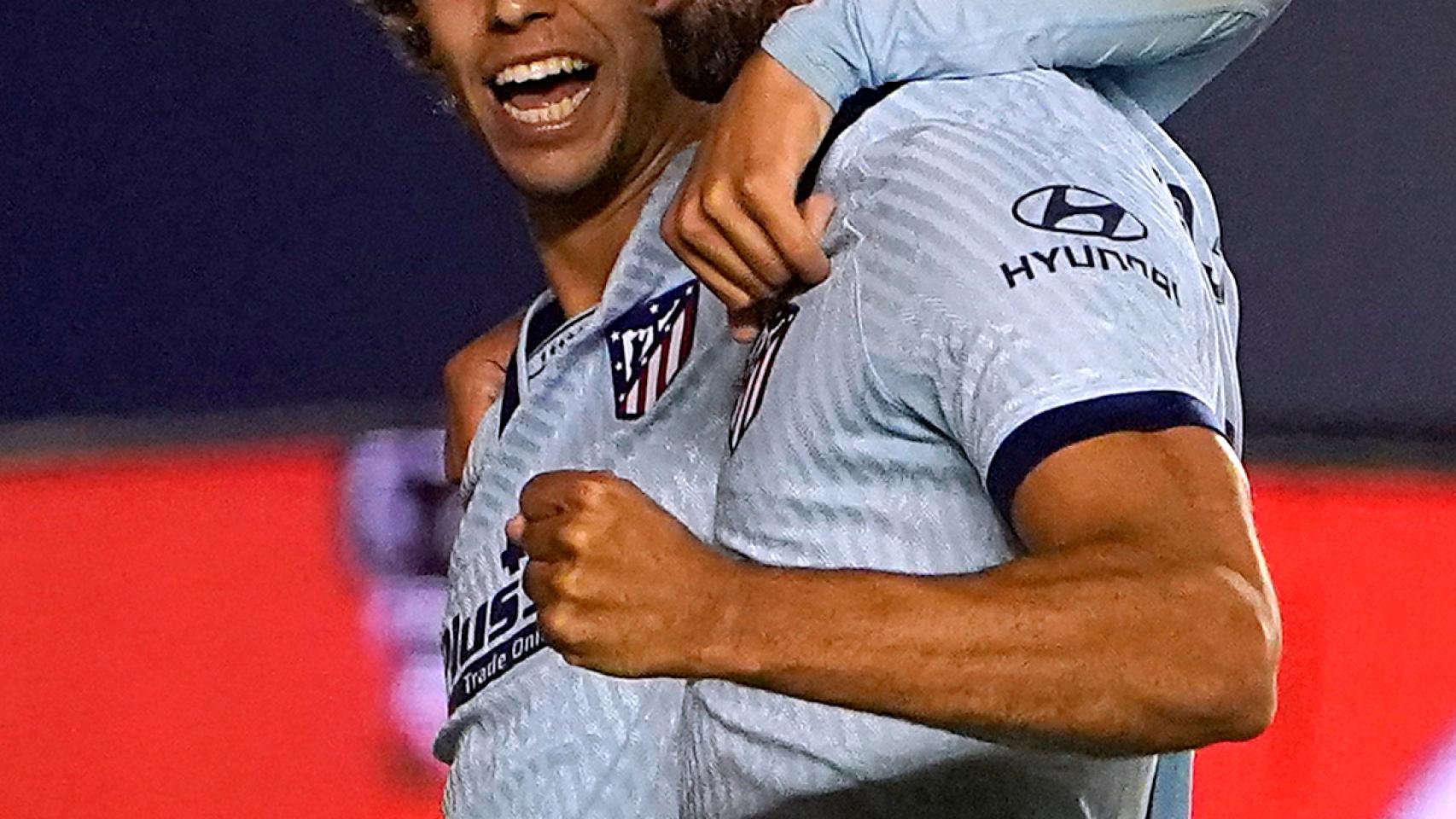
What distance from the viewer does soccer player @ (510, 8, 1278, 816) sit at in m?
0.54

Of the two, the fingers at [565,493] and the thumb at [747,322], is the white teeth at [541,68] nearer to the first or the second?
the thumb at [747,322]

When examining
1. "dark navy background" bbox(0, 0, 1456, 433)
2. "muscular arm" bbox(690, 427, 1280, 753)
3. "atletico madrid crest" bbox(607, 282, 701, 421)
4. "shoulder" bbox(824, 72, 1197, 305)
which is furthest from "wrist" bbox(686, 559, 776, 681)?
"dark navy background" bbox(0, 0, 1456, 433)

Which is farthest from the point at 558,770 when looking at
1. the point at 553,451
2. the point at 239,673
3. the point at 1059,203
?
the point at 239,673

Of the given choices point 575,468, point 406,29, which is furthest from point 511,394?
point 406,29

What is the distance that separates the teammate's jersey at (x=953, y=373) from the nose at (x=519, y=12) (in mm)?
331

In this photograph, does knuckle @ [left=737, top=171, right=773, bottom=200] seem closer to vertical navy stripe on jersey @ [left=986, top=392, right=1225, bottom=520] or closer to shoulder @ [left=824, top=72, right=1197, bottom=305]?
shoulder @ [left=824, top=72, right=1197, bottom=305]

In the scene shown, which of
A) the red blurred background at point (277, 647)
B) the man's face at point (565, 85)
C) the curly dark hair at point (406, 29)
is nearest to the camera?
the man's face at point (565, 85)

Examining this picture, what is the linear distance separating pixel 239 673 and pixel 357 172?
41cm

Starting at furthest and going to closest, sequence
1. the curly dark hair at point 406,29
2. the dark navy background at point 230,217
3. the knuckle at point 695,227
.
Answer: the dark navy background at point 230,217 < the curly dark hair at point 406,29 < the knuckle at point 695,227

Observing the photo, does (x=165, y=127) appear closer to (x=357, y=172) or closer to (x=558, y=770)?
(x=357, y=172)

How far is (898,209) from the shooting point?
0.68 meters

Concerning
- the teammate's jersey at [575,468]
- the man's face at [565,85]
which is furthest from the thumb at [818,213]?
the man's face at [565,85]

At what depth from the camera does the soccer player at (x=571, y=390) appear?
93cm

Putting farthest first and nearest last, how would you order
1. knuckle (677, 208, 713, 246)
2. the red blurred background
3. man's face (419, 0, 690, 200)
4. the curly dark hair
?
1. the red blurred background
2. the curly dark hair
3. man's face (419, 0, 690, 200)
4. knuckle (677, 208, 713, 246)
